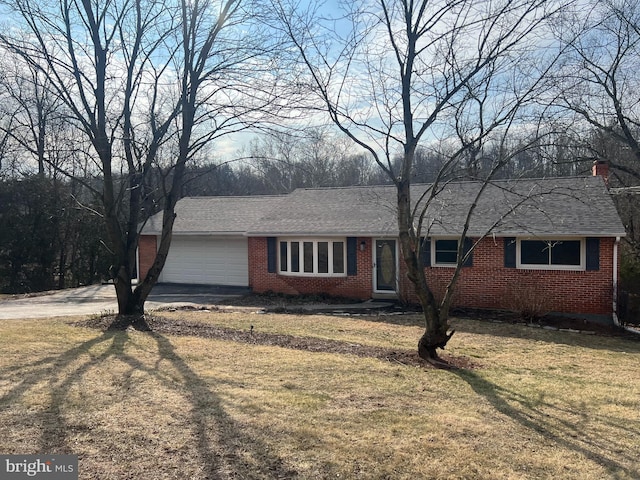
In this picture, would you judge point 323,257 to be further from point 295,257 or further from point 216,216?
point 216,216

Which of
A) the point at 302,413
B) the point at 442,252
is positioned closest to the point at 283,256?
the point at 442,252

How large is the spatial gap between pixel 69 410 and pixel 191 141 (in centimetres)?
828

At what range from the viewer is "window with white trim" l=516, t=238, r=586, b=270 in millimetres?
13625

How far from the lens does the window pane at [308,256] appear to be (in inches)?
669

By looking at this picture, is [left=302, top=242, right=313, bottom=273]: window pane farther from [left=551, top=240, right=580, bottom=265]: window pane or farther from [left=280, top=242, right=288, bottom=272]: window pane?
[left=551, top=240, right=580, bottom=265]: window pane

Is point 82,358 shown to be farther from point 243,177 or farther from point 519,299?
point 243,177

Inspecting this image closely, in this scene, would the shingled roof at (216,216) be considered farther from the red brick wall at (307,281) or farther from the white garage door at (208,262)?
the red brick wall at (307,281)

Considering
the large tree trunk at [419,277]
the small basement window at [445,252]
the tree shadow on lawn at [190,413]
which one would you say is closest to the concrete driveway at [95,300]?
the tree shadow on lawn at [190,413]

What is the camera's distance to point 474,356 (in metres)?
8.59

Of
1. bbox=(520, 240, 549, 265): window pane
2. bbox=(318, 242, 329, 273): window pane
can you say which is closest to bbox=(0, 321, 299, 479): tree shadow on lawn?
bbox=(318, 242, 329, 273): window pane

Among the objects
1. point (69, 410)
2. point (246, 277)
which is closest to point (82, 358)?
point (69, 410)

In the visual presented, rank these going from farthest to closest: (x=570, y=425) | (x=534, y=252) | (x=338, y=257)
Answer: (x=338, y=257)
(x=534, y=252)
(x=570, y=425)

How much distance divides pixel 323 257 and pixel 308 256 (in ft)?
Answer: 1.83

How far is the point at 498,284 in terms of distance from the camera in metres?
14.4
